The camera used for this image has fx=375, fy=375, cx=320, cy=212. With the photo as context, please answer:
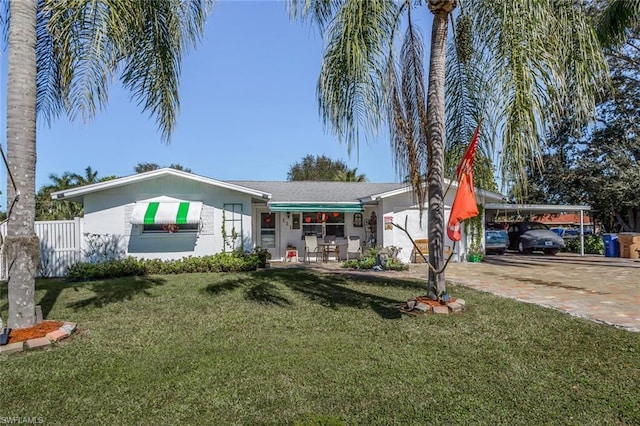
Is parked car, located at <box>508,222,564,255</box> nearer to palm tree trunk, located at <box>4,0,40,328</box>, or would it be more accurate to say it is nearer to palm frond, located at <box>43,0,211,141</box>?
palm frond, located at <box>43,0,211,141</box>

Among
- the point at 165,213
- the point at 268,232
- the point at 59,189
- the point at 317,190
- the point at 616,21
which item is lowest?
the point at 268,232

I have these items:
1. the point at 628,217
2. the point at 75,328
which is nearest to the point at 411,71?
the point at 75,328

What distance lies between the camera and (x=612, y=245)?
79.7 feet

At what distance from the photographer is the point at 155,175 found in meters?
17.9

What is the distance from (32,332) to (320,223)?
58.0 ft

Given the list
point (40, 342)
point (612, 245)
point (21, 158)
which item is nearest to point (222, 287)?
point (40, 342)

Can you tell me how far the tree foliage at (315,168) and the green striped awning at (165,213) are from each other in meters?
41.2

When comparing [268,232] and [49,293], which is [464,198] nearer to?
[49,293]

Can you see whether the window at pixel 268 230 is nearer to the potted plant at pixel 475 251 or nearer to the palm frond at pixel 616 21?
the potted plant at pixel 475 251

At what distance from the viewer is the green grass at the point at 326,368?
431 centimetres

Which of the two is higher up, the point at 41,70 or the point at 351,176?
the point at 351,176

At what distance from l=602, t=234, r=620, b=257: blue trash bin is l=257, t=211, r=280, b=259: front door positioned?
21445 mm

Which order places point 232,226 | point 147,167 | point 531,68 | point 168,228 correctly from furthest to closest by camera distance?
point 147,167
point 232,226
point 168,228
point 531,68

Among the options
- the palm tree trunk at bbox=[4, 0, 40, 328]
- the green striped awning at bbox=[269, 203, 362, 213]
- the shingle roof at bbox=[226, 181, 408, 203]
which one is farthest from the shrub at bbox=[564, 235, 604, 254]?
the palm tree trunk at bbox=[4, 0, 40, 328]
